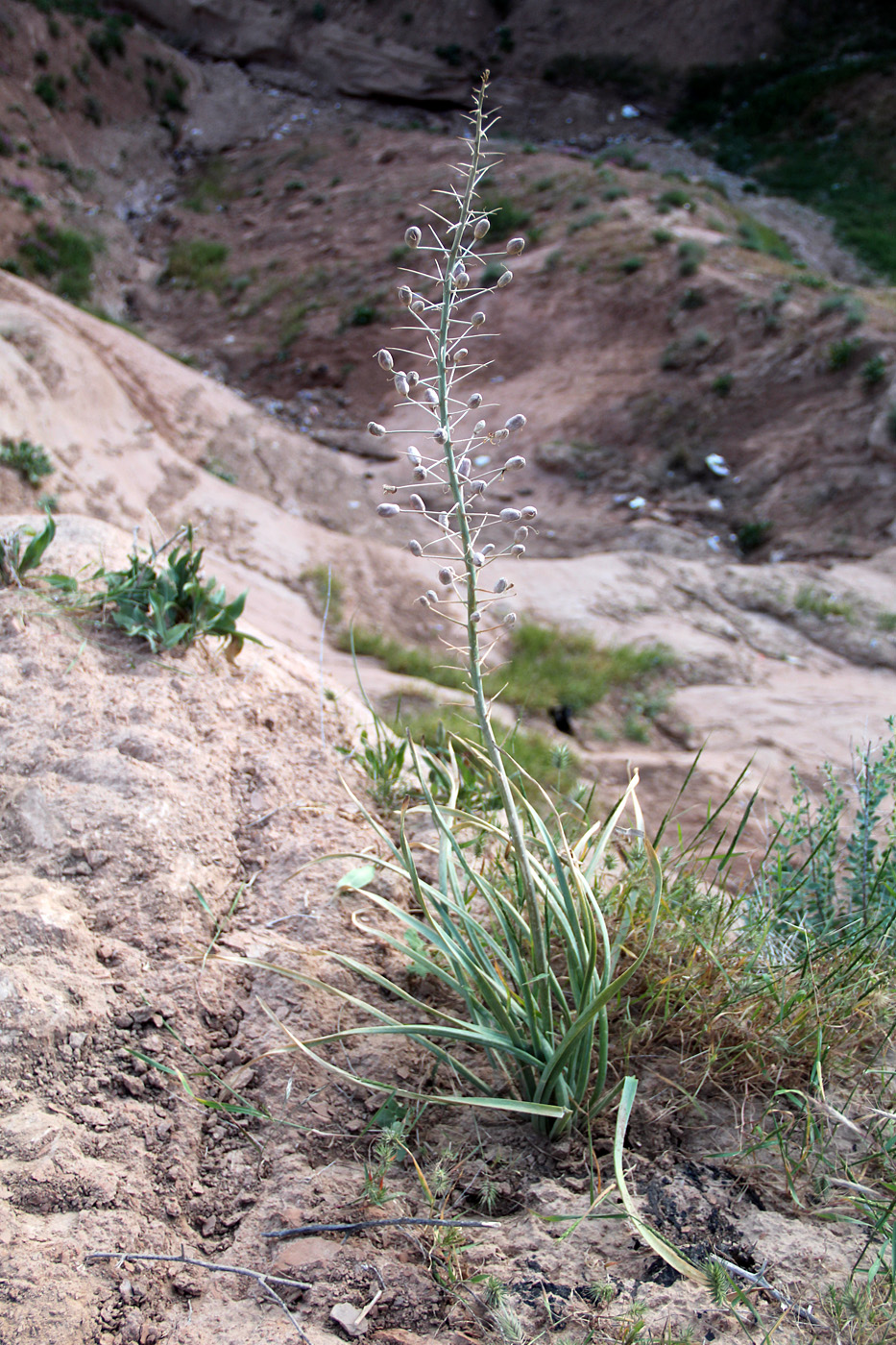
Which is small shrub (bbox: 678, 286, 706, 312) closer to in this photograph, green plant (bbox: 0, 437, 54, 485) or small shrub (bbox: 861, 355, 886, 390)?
small shrub (bbox: 861, 355, 886, 390)

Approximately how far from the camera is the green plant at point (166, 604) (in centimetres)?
258

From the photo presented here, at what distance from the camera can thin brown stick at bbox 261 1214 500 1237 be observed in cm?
134

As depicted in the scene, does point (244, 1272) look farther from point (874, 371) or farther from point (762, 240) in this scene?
point (762, 240)

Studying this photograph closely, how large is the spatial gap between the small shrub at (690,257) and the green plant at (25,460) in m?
9.11

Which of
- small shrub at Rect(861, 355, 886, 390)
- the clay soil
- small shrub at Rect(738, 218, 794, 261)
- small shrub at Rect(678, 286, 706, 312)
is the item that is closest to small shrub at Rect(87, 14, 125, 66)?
the clay soil

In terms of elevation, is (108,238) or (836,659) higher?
(108,238)

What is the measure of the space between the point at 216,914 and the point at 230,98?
918 inches

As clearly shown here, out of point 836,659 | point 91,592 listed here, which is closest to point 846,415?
point 836,659

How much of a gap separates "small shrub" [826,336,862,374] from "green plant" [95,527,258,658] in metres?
9.18

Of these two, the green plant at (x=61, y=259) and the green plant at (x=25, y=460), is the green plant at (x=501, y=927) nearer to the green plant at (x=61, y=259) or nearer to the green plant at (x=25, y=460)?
the green plant at (x=25, y=460)

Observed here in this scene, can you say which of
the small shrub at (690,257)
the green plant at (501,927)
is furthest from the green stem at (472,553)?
the small shrub at (690,257)

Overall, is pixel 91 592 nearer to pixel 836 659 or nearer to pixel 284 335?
pixel 836 659

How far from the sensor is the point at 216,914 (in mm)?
2033

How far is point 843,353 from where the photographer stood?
9406mm
